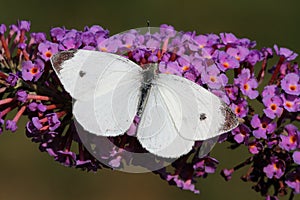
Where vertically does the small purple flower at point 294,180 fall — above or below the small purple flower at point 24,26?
below

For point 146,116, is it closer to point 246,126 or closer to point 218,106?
point 218,106

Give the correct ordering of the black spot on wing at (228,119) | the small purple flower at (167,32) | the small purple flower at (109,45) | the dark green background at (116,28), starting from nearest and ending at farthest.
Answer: the black spot on wing at (228,119), the small purple flower at (109,45), the small purple flower at (167,32), the dark green background at (116,28)

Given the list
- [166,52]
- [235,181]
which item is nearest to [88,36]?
[166,52]

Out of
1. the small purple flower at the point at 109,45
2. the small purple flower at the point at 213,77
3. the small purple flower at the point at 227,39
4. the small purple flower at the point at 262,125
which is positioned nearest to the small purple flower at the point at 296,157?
the small purple flower at the point at 262,125

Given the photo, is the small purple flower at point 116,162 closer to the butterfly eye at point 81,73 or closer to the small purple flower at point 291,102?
the butterfly eye at point 81,73

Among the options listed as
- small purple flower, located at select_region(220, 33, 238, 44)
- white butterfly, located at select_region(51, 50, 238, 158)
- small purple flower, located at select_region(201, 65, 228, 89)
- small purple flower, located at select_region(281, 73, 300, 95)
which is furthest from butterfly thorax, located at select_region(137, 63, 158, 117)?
small purple flower, located at select_region(281, 73, 300, 95)

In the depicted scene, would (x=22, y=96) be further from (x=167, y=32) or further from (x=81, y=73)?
(x=167, y=32)
